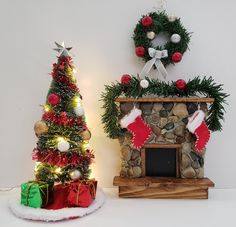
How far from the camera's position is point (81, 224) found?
1.25 meters

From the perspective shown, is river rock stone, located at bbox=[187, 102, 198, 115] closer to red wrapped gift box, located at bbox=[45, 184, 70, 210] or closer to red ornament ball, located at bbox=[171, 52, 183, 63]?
red ornament ball, located at bbox=[171, 52, 183, 63]

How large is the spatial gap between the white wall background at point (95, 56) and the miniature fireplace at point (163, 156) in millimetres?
187

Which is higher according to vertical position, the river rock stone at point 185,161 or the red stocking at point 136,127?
the red stocking at point 136,127

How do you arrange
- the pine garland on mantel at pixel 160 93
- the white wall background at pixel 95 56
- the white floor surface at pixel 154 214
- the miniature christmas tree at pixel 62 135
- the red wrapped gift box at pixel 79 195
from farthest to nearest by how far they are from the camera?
the white wall background at pixel 95 56 → the pine garland on mantel at pixel 160 93 → the miniature christmas tree at pixel 62 135 → the red wrapped gift box at pixel 79 195 → the white floor surface at pixel 154 214

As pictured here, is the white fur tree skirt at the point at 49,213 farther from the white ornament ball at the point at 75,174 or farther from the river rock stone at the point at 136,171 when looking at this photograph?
the river rock stone at the point at 136,171

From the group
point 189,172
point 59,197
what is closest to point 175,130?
point 189,172

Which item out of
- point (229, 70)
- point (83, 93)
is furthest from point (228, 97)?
point (83, 93)

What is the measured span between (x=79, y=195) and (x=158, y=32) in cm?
100

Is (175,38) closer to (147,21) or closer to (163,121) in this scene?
→ (147,21)

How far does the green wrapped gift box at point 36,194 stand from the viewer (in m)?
1.34

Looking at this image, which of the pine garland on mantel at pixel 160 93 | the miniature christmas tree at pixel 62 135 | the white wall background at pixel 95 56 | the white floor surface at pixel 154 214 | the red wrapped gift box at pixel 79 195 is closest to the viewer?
the white floor surface at pixel 154 214

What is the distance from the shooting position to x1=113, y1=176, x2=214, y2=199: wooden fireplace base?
4.98ft

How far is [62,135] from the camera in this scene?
1.48 meters

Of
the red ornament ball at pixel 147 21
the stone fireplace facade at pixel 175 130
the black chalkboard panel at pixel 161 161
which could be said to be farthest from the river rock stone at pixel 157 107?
the red ornament ball at pixel 147 21
